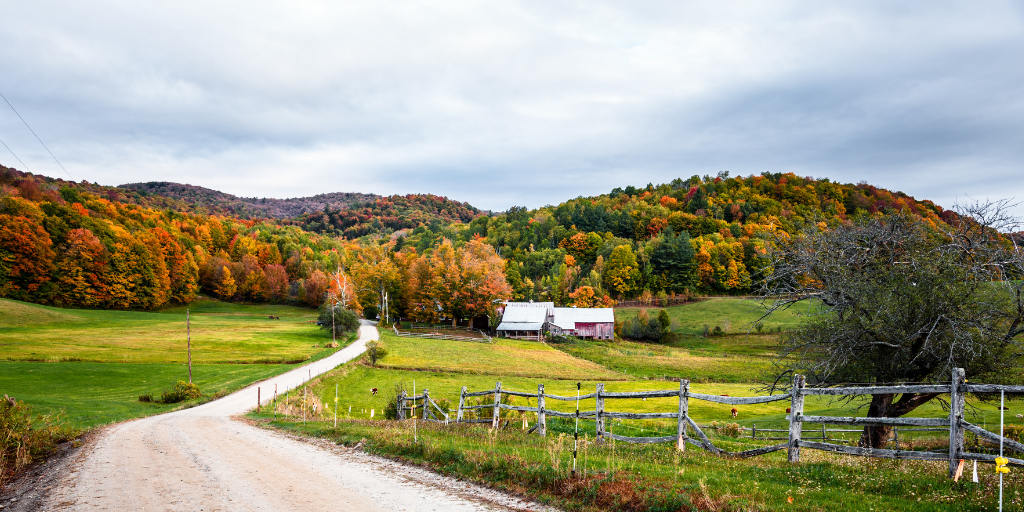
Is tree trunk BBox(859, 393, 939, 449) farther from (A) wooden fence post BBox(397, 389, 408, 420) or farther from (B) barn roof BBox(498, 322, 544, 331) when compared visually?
(B) barn roof BBox(498, 322, 544, 331)

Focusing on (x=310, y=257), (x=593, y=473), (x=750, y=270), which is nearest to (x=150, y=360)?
(x=593, y=473)

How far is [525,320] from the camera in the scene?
76688mm

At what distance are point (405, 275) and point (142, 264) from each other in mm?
45685

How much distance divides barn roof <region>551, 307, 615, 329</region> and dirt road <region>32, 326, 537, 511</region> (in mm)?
63412

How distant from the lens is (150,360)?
4178 centimetres

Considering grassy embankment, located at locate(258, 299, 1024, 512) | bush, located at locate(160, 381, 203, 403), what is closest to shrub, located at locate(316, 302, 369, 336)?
bush, located at locate(160, 381, 203, 403)

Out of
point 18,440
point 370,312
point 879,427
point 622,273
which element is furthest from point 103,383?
point 622,273

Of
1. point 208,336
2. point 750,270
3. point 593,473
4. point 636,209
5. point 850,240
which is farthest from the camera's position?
point 636,209

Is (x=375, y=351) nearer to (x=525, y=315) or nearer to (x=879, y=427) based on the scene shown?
(x=525, y=315)

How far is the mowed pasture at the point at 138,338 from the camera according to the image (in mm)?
42844

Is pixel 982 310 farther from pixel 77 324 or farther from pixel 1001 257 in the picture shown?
pixel 77 324

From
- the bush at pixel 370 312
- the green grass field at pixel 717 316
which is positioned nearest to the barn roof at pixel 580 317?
the green grass field at pixel 717 316

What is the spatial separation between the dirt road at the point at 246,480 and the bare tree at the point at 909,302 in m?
11.7

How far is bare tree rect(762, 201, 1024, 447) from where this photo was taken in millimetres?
13234
